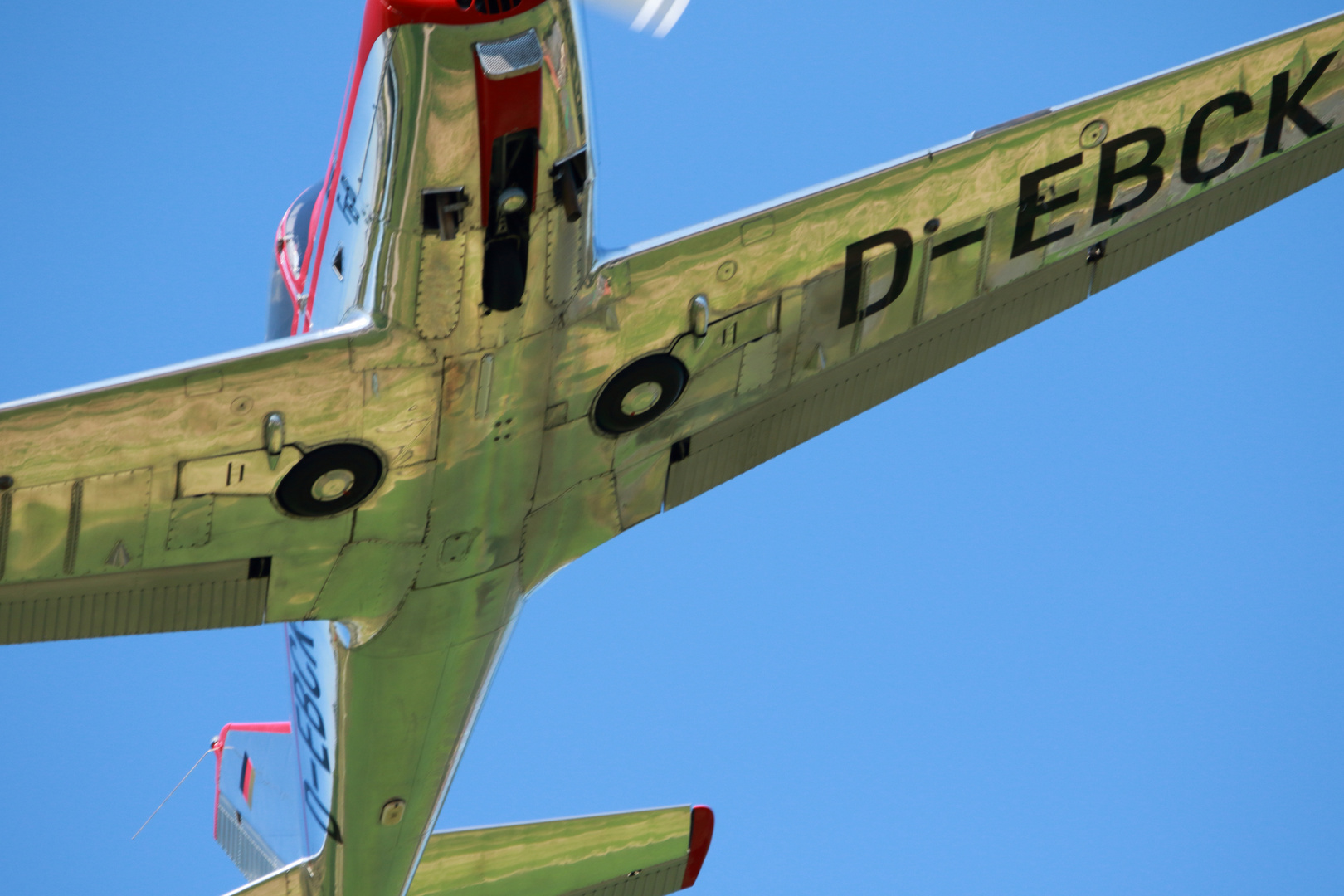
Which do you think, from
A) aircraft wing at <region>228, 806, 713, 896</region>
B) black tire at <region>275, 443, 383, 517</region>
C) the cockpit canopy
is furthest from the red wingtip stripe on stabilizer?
the cockpit canopy

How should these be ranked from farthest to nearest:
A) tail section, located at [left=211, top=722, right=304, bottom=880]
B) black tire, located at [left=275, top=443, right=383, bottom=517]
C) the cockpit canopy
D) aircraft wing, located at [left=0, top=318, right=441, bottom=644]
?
tail section, located at [left=211, top=722, right=304, bottom=880], the cockpit canopy, black tire, located at [left=275, top=443, right=383, bottom=517], aircraft wing, located at [left=0, top=318, right=441, bottom=644]

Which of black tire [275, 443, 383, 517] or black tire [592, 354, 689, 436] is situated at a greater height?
black tire [592, 354, 689, 436]

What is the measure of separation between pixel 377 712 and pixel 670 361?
2972 millimetres

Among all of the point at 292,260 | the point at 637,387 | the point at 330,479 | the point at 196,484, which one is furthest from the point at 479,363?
the point at 196,484

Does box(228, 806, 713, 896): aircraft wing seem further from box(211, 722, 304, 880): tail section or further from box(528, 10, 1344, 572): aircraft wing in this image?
box(528, 10, 1344, 572): aircraft wing

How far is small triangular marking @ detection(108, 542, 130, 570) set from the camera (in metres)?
10.7

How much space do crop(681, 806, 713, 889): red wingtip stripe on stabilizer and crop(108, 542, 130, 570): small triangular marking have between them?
5407 millimetres

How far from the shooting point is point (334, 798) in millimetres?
12867

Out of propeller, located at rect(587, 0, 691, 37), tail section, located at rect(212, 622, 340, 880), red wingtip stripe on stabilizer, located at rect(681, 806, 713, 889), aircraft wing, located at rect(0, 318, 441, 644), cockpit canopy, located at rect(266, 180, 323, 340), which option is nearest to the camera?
propeller, located at rect(587, 0, 691, 37)

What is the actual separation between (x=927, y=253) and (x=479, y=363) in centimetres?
315

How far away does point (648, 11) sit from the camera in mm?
9383

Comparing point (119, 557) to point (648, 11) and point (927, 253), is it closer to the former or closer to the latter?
point (648, 11)

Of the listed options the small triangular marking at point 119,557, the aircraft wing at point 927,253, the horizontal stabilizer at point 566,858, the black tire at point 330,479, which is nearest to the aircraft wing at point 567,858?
the horizontal stabilizer at point 566,858

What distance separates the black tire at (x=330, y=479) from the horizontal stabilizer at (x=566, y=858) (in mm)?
3955
